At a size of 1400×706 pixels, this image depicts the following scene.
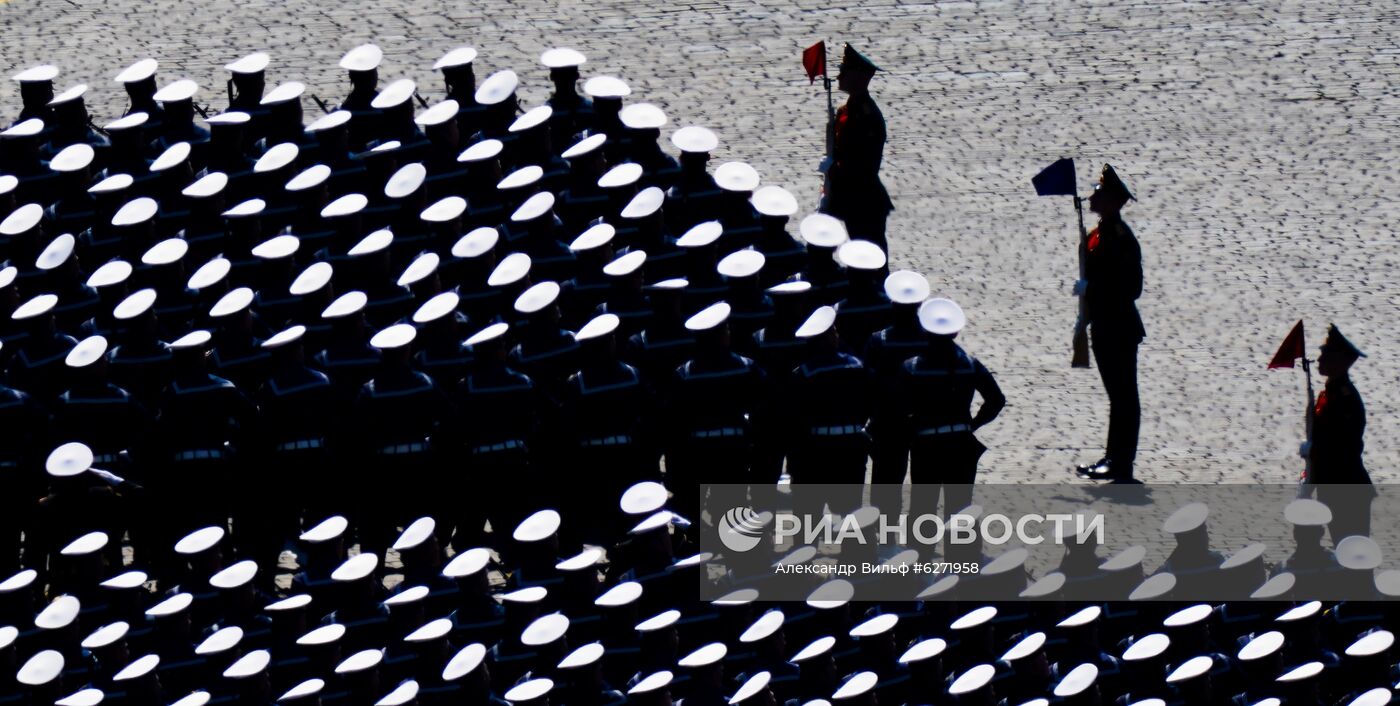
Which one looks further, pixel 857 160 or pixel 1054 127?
pixel 1054 127

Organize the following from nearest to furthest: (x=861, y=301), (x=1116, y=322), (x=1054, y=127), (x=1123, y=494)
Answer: (x=861, y=301) < (x=1123, y=494) < (x=1116, y=322) < (x=1054, y=127)

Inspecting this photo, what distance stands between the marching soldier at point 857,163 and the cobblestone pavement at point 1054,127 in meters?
0.82

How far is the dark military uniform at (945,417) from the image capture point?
11.7 metres

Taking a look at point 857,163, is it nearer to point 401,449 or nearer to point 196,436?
point 401,449

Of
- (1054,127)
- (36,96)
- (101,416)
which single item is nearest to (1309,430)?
(101,416)

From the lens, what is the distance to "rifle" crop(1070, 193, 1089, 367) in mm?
13133

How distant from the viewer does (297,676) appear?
1047 cm

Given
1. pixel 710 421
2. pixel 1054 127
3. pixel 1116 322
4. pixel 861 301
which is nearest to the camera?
pixel 710 421

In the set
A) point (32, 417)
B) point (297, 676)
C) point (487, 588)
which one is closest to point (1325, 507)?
point (487, 588)

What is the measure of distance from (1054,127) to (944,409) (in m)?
5.51

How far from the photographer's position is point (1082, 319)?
13.3 m

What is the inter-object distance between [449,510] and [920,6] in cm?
784

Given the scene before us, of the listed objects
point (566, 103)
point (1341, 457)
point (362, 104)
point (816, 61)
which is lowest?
point (1341, 457)

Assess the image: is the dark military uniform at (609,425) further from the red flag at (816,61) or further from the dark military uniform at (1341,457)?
the red flag at (816,61)
